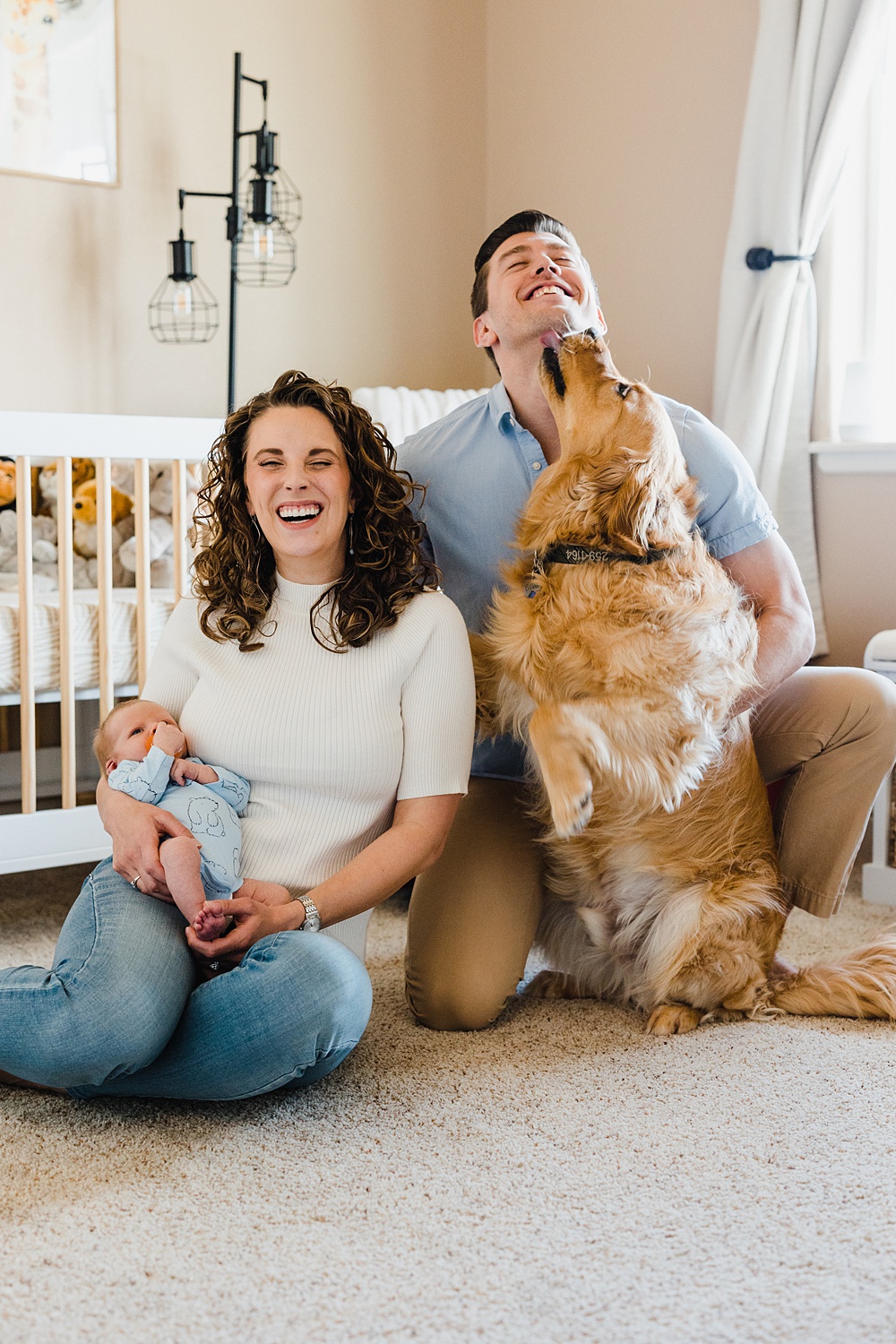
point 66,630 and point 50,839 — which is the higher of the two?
point 66,630

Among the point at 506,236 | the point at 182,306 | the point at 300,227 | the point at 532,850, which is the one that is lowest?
the point at 532,850

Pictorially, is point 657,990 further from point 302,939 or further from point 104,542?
point 104,542

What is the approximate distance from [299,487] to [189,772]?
0.38 m

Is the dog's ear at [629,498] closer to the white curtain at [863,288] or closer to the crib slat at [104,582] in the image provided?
the crib slat at [104,582]

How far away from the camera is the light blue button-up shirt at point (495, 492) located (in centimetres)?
171

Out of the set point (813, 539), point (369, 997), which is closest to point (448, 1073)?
point (369, 997)

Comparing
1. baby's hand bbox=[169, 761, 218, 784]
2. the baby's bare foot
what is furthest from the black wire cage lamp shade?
the baby's bare foot

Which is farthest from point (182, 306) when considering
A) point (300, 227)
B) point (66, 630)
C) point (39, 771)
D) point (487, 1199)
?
point (487, 1199)

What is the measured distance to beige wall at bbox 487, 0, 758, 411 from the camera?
323cm

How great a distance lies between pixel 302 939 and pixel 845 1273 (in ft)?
2.05

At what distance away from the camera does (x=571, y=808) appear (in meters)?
1.39

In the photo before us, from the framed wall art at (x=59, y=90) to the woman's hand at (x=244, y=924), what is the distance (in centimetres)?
257

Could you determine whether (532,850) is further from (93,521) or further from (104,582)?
(93,521)

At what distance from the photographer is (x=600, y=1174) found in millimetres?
1235
